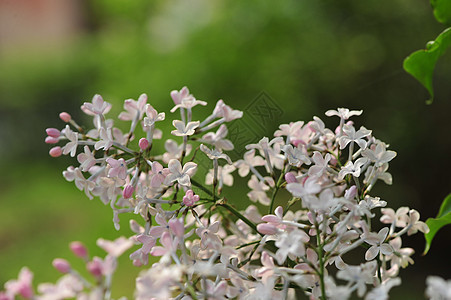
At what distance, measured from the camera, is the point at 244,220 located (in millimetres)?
359

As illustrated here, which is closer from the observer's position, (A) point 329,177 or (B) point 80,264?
(A) point 329,177

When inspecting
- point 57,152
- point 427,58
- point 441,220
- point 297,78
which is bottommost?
point 441,220

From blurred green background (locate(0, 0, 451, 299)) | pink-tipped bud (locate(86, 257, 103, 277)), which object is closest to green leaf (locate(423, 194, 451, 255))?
pink-tipped bud (locate(86, 257, 103, 277))

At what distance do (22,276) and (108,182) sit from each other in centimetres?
13

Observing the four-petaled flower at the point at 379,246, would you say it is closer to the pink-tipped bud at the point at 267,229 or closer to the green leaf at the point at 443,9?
the pink-tipped bud at the point at 267,229

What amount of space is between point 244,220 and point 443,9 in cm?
25

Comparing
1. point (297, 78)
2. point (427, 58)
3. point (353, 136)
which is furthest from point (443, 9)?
point (297, 78)

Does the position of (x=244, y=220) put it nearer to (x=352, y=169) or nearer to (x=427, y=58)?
(x=352, y=169)

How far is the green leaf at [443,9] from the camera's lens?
0.42m

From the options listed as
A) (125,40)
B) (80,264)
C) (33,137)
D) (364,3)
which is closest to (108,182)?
(80,264)

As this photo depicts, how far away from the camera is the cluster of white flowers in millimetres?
249

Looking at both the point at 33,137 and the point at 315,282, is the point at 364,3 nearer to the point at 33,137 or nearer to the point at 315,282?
the point at 315,282

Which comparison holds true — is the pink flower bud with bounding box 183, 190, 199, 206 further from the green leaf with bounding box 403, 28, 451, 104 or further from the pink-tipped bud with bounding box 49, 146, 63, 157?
the green leaf with bounding box 403, 28, 451, 104

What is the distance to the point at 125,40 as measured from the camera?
280cm
